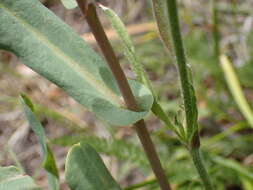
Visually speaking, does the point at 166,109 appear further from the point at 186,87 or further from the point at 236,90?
the point at 186,87

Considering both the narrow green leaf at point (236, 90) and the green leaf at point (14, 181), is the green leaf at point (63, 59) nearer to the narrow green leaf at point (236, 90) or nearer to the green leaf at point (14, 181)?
the green leaf at point (14, 181)

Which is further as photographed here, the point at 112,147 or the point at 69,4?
the point at 112,147

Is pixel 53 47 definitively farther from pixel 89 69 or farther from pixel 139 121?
pixel 139 121

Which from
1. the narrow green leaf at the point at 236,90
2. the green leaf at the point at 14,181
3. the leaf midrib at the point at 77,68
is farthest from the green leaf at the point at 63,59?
the narrow green leaf at the point at 236,90

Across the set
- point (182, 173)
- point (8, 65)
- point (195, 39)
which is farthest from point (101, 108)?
point (8, 65)

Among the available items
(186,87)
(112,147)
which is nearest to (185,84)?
(186,87)

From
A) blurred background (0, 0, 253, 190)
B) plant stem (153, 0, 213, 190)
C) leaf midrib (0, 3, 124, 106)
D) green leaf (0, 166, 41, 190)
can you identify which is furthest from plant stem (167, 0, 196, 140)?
blurred background (0, 0, 253, 190)

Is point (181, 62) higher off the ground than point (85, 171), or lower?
higher
